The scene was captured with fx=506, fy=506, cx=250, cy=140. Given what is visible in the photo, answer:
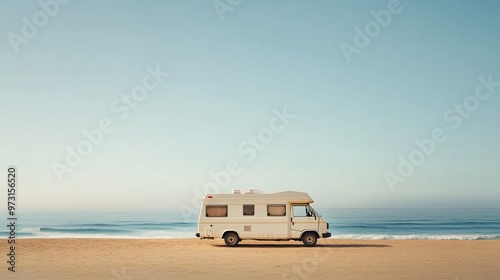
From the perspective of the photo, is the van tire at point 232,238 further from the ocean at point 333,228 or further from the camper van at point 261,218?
the ocean at point 333,228

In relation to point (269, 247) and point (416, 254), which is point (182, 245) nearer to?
point (269, 247)

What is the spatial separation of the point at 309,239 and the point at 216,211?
515 centimetres

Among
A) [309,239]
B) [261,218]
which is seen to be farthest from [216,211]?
[309,239]

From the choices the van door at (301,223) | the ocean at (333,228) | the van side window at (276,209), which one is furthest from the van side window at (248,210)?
the ocean at (333,228)

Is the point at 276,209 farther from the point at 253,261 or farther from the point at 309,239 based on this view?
the point at 253,261

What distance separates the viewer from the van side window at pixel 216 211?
88.9 feet

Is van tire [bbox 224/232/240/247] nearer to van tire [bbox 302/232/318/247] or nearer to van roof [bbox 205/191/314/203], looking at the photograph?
van roof [bbox 205/191/314/203]

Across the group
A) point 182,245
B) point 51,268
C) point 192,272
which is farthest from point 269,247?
point 51,268

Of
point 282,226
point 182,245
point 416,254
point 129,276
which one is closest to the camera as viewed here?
point 129,276

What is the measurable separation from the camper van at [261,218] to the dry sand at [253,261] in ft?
2.33

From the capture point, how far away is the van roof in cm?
2677

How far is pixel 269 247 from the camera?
26.7 m

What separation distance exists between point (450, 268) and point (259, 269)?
6.86m

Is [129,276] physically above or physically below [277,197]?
below
